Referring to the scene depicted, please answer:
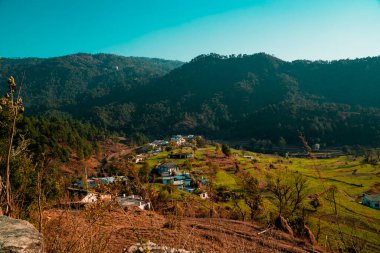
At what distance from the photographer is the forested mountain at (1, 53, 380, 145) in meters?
93.6

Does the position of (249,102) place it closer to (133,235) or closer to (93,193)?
(133,235)

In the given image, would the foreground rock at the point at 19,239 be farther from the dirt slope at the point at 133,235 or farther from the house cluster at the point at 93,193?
the house cluster at the point at 93,193

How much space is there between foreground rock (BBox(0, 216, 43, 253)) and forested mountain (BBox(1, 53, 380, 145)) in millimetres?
80639

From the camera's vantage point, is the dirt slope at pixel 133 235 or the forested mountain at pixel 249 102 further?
the forested mountain at pixel 249 102

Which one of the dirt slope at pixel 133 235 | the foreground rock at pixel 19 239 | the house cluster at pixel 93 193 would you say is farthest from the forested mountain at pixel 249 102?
the foreground rock at pixel 19 239

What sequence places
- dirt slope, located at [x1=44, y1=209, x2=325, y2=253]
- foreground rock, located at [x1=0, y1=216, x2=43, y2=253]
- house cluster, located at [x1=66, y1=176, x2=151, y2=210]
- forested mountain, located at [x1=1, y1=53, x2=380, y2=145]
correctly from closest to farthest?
foreground rock, located at [x1=0, y1=216, x2=43, y2=253], dirt slope, located at [x1=44, y1=209, x2=325, y2=253], house cluster, located at [x1=66, y1=176, x2=151, y2=210], forested mountain, located at [x1=1, y1=53, x2=380, y2=145]

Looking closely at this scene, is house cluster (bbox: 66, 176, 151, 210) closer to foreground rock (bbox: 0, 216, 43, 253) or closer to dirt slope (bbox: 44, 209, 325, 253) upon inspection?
dirt slope (bbox: 44, 209, 325, 253)

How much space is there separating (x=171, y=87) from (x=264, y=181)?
139704 millimetres

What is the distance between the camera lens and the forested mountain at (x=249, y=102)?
3684 inches

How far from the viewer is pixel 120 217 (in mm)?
8180

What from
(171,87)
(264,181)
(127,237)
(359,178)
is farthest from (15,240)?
(171,87)

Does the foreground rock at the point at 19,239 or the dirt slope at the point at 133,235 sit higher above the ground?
the foreground rock at the point at 19,239

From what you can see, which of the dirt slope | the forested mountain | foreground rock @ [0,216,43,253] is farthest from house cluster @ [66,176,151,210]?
the forested mountain

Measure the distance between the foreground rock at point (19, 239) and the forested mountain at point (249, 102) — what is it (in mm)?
80639
